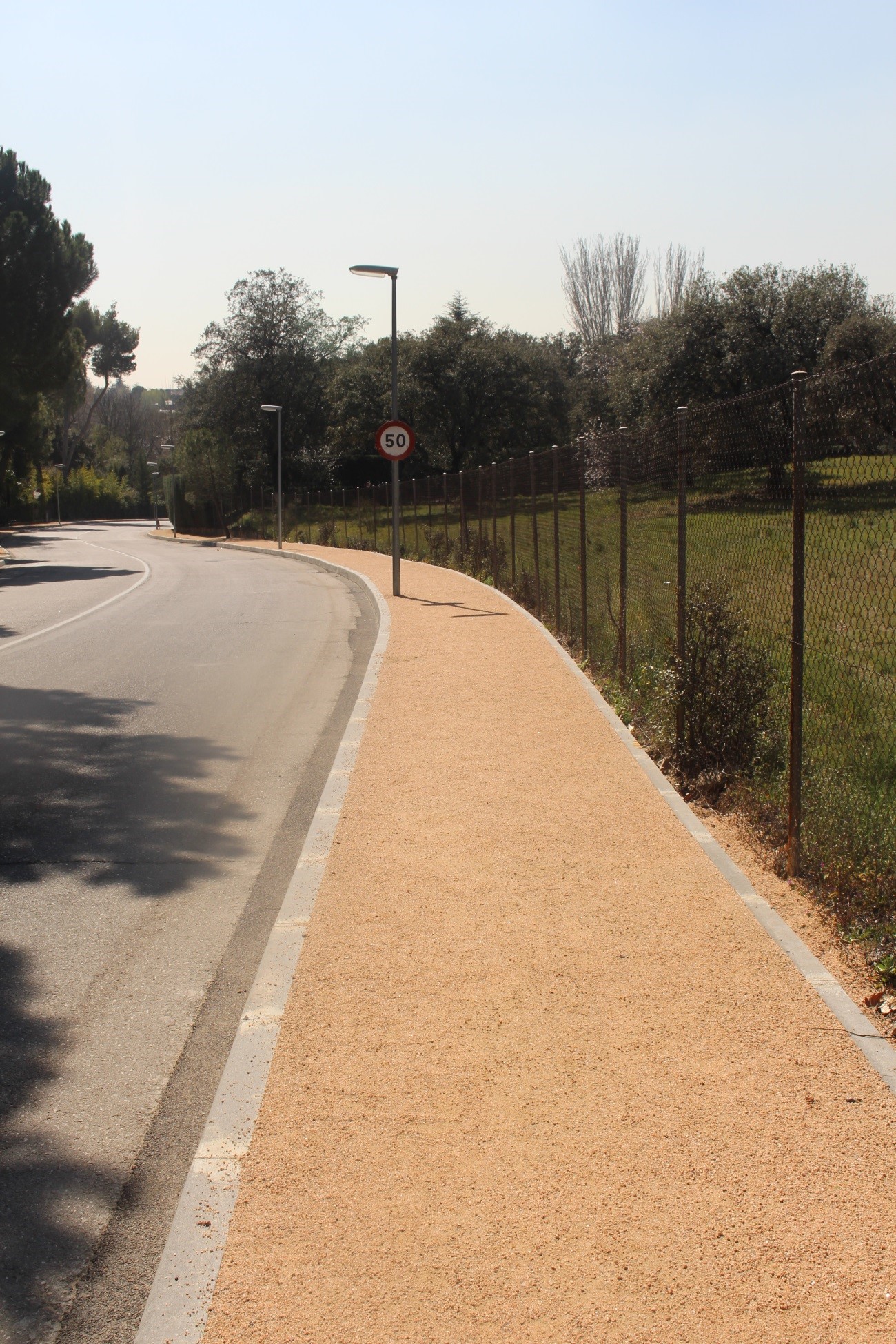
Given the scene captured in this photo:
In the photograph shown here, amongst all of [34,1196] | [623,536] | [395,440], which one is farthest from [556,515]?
[34,1196]

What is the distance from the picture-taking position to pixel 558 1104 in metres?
3.38

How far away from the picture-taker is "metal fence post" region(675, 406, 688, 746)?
7.27 meters

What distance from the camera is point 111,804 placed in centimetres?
694

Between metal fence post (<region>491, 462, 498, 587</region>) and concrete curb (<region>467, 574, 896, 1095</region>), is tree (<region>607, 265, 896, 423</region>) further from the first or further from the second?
concrete curb (<region>467, 574, 896, 1095</region>)

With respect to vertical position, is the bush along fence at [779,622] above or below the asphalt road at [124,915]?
above

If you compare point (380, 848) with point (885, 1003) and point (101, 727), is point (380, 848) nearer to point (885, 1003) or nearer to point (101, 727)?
point (885, 1003)

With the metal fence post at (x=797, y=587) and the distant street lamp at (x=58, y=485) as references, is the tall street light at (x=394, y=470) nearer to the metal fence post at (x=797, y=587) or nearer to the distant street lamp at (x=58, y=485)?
the metal fence post at (x=797, y=587)

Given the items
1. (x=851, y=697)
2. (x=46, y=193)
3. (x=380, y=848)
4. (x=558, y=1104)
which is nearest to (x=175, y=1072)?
(x=558, y=1104)

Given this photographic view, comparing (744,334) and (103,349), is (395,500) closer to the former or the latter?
(744,334)

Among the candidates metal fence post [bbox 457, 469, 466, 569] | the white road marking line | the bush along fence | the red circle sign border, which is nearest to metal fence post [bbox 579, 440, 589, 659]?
the bush along fence

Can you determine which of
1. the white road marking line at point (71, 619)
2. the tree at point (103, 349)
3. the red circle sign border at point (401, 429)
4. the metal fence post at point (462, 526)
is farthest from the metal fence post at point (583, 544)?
the tree at point (103, 349)

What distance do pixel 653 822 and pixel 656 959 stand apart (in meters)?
1.80

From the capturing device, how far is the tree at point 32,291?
48.4 metres

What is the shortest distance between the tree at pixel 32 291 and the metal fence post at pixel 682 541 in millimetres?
46175
